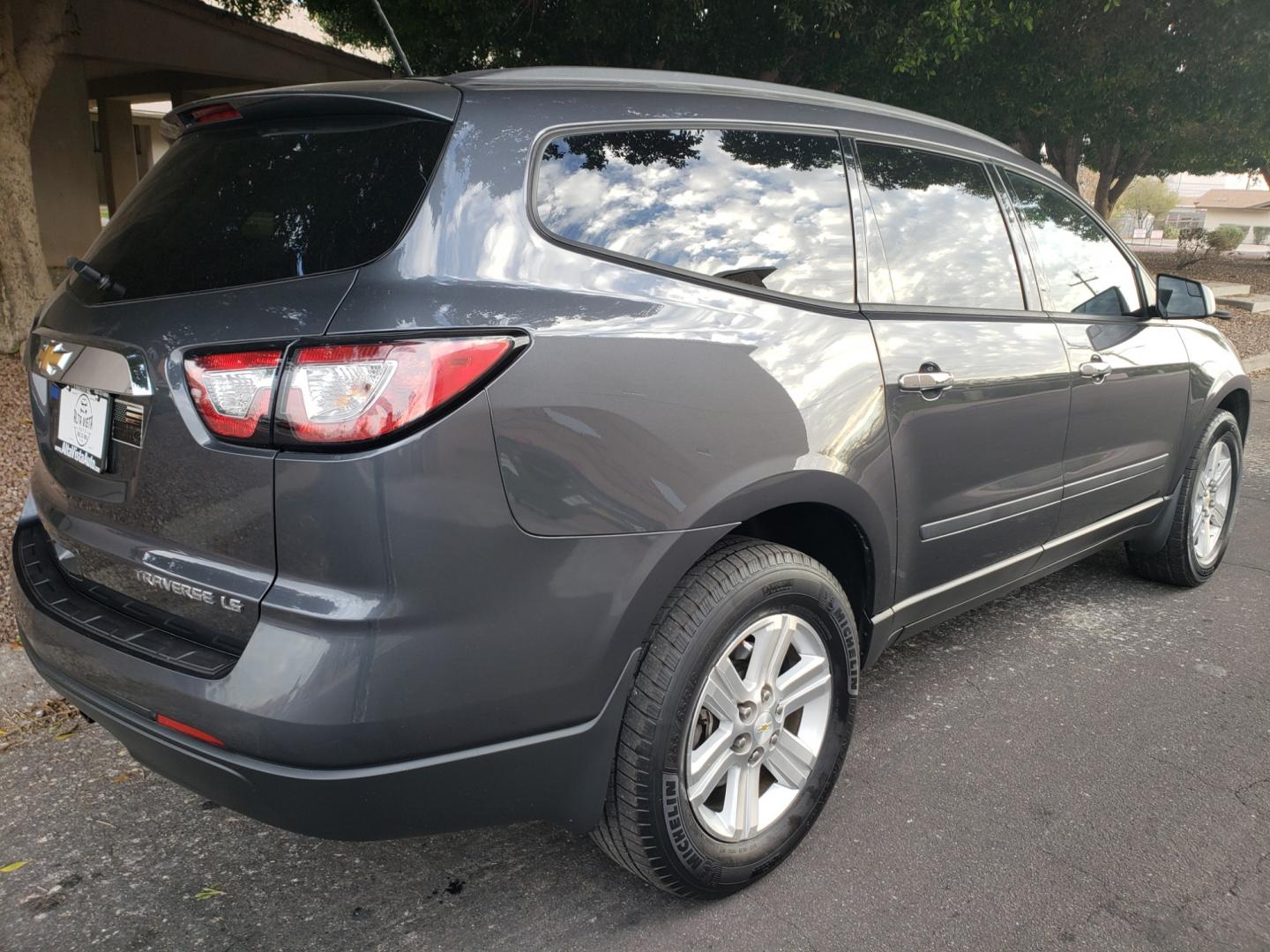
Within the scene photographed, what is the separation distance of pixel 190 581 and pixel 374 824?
554 mm

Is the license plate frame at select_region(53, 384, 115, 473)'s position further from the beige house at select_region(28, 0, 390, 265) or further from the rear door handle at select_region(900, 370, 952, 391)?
the beige house at select_region(28, 0, 390, 265)

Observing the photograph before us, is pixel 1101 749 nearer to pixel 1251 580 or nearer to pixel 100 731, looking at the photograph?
pixel 1251 580

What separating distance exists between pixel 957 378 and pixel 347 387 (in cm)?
173

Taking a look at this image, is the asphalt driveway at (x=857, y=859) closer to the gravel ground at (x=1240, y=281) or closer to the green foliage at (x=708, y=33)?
the gravel ground at (x=1240, y=281)

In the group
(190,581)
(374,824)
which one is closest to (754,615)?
(374,824)

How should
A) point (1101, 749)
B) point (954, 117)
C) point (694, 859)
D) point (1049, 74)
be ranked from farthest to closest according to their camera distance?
point (954, 117)
point (1049, 74)
point (1101, 749)
point (694, 859)

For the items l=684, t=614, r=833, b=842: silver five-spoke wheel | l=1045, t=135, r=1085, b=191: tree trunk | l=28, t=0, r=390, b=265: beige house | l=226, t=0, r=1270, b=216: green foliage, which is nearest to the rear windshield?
l=684, t=614, r=833, b=842: silver five-spoke wheel

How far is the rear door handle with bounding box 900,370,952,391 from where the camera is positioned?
8.51 ft

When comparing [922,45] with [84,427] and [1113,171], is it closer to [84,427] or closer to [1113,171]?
[84,427]

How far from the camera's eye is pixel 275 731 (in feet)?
5.60

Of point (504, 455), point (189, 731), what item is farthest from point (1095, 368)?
point (189, 731)

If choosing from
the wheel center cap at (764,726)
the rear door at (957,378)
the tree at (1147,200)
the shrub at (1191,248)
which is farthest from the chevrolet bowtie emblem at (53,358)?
the tree at (1147,200)

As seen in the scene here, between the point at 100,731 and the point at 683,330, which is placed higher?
the point at 683,330

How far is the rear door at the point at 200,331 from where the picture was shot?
1.78m
